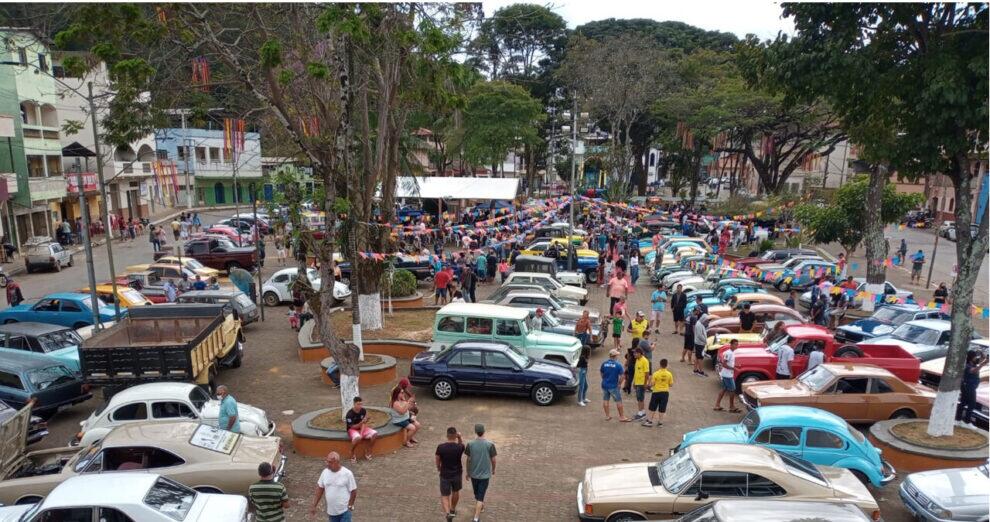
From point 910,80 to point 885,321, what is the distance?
393 inches

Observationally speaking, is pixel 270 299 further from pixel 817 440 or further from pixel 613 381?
pixel 817 440

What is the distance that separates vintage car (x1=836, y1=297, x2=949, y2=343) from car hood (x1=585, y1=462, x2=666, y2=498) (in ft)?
37.8

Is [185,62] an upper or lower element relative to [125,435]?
upper

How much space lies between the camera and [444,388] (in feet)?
46.3

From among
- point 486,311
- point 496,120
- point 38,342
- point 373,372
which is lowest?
point 373,372

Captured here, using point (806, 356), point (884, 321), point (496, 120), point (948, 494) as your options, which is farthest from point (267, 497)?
point (496, 120)

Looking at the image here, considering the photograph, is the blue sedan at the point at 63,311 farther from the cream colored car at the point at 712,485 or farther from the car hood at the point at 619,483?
the cream colored car at the point at 712,485

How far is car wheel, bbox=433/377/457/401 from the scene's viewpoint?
14.1m

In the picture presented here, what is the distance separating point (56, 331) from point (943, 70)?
61.5 ft

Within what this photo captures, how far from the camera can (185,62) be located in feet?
40.3

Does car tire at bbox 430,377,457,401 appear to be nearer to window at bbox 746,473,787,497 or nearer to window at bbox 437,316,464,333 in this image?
window at bbox 437,316,464,333

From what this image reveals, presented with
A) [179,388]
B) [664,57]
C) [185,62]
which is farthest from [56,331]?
[664,57]

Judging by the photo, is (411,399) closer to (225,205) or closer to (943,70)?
(943,70)

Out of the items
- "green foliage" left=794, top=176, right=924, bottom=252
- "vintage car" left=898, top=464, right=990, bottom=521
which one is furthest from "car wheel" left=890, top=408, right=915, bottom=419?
"green foliage" left=794, top=176, right=924, bottom=252
